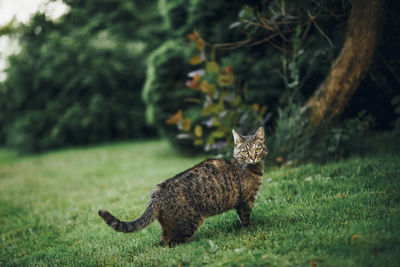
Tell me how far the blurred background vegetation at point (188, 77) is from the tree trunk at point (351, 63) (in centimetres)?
24

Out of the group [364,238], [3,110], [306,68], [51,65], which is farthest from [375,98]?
[3,110]

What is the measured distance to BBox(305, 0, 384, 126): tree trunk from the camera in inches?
150

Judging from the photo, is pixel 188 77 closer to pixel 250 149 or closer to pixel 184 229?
pixel 250 149

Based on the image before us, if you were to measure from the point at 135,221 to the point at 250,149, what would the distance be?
1310mm

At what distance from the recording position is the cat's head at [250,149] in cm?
303

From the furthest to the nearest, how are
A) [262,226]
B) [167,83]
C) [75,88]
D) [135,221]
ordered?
[75,88]
[167,83]
[262,226]
[135,221]

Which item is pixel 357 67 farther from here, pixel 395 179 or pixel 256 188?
pixel 256 188

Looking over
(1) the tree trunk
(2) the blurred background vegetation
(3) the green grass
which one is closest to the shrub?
(2) the blurred background vegetation

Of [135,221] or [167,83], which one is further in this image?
[167,83]

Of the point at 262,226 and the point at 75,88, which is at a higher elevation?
the point at 75,88

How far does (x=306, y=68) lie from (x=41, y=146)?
10.9m

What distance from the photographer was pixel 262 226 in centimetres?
294

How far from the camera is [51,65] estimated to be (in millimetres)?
12289

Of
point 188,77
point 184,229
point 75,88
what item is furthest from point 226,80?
point 75,88
